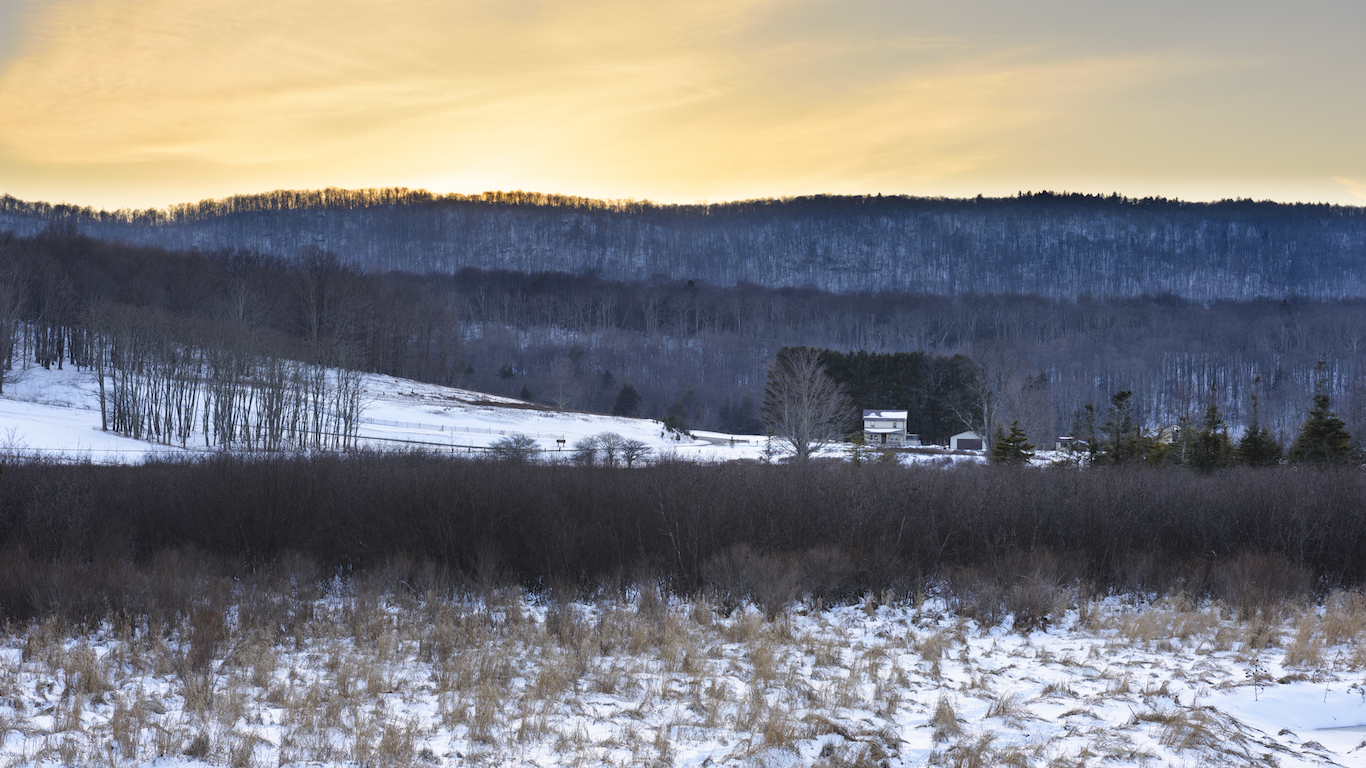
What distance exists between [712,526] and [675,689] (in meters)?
8.57

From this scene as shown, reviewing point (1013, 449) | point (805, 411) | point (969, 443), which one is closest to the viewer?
point (1013, 449)

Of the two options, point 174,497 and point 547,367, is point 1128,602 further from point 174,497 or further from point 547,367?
point 547,367

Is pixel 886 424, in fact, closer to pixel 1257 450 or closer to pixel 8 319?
pixel 1257 450

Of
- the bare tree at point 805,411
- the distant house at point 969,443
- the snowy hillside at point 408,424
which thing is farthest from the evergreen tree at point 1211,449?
the distant house at point 969,443

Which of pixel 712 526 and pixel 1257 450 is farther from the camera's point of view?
pixel 1257 450

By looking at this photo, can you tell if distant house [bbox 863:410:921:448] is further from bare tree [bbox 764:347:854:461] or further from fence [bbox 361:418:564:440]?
fence [bbox 361:418:564:440]

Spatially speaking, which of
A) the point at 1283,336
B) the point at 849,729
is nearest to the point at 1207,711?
the point at 849,729

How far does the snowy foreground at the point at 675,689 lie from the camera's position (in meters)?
7.14

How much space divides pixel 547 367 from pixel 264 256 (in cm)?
4680

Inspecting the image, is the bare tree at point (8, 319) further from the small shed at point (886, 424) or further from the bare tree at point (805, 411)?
the small shed at point (886, 424)


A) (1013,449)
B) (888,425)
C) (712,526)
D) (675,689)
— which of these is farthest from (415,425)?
(675,689)

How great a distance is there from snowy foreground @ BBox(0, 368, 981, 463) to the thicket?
2276cm

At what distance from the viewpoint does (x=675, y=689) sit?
352 inches

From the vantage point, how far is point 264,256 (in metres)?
126
